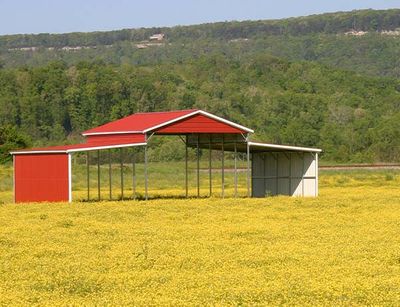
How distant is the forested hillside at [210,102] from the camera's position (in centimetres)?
14288

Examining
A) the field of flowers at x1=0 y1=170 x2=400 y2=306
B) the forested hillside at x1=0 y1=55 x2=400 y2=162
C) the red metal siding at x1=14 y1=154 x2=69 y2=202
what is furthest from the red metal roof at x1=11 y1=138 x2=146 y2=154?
the forested hillside at x1=0 y1=55 x2=400 y2=162

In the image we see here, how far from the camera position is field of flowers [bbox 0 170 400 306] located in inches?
663

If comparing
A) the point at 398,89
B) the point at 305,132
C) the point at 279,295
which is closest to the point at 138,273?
the point at 279,295

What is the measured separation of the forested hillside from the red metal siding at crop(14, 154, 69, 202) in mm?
88640

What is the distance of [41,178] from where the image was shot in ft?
145

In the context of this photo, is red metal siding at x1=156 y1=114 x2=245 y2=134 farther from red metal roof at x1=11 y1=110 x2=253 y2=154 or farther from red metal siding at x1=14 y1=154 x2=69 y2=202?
red metal siding at x1=14 y1=154 x2=69 y2=202

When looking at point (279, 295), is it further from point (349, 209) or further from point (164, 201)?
point (164, 201)

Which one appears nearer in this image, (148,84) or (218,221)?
(218,221)

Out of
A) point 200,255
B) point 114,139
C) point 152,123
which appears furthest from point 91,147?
point 200,255

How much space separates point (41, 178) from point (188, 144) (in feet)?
31.1

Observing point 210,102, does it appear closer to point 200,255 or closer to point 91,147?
point 91,147

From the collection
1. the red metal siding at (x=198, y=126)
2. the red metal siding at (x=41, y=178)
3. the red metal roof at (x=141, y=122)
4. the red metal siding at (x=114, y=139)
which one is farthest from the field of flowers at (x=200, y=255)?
the red metal roof at (x=141, y=122)

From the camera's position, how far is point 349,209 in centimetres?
3691

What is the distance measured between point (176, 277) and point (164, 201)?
24.2 metres
